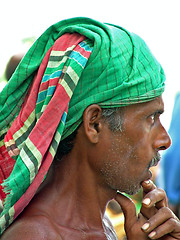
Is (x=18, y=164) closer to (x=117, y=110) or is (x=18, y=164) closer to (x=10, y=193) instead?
(x=10, y=193)

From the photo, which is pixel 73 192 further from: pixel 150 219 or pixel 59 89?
pixel 59 89

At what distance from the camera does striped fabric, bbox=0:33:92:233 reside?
90.9 inches

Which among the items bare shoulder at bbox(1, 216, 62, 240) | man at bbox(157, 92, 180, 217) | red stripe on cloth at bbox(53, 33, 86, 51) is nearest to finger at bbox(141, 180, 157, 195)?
bare shoulder at bbox(1, 216, 62, 240)

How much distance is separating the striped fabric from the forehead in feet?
1.19

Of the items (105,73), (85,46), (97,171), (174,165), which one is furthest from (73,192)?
(174,165)

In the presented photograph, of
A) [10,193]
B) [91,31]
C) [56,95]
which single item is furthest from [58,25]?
[10,193]

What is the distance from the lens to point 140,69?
8.19ft

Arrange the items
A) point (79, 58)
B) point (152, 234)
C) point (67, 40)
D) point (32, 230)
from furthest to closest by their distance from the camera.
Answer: point (152, 234), point (67, 40), point (79, 58), point (32, 230)

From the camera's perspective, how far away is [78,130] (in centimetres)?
254

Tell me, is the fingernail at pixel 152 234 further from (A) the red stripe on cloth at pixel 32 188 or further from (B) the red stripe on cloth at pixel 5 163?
(B) the red stripe on cloth at pixel 5 163

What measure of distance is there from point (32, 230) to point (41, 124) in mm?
533

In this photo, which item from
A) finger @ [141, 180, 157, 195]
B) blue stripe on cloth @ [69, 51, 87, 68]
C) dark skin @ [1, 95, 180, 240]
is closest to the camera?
blue stripe on cloth @ [69, 51, 87, 68]

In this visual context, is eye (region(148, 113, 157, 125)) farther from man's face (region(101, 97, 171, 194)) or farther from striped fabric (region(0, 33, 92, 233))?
striped fabric (region(0, 33, 92, 233))

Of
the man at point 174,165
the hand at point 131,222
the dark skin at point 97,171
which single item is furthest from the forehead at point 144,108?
the man at point 174,165
